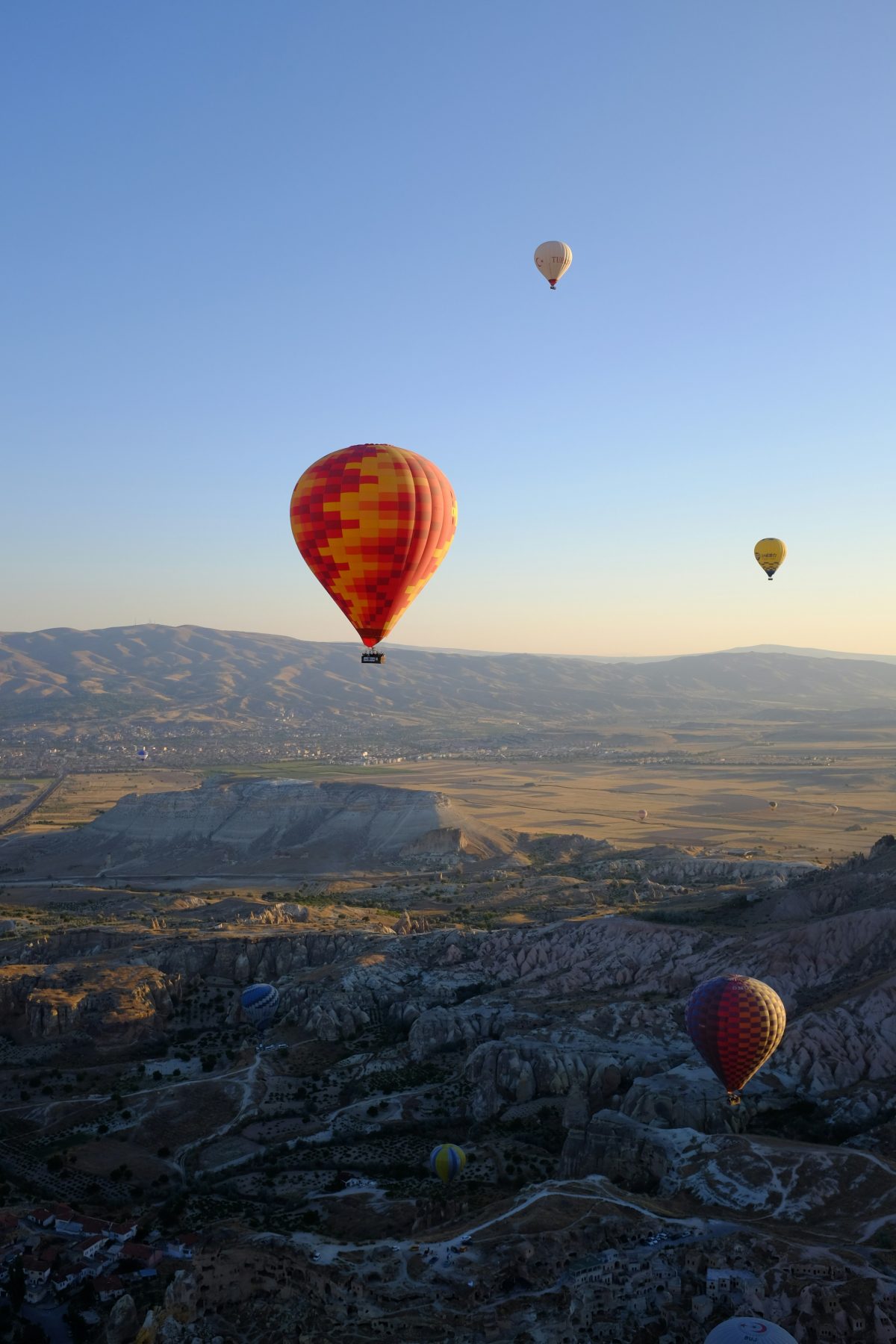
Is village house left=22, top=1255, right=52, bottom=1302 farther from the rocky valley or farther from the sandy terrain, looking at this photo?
the sandy terrain

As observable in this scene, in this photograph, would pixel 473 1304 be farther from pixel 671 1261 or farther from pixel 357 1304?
pixel 671 1261

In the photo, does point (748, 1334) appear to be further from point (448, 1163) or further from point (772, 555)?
point (772, 555)

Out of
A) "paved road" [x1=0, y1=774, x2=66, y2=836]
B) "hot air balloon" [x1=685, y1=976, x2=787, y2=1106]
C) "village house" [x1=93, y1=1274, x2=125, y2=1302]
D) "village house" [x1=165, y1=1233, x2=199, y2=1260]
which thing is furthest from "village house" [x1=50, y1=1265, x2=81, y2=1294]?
"paved road" [x1=0, y1=774, x2=66, y2=836]

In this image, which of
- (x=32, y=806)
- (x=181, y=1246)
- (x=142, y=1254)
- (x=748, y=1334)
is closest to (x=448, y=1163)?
(x=181, y=1246)

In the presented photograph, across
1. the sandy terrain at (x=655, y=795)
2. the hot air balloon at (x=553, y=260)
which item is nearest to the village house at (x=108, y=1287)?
the hot air balloon at (x=553, y=260)

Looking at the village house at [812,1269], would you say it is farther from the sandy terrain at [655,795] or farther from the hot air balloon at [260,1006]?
the sandy terrain at [655,795]

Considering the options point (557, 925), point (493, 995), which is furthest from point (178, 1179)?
point (557, 925)

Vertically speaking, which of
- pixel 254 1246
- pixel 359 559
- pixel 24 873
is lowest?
pixel 24 873
